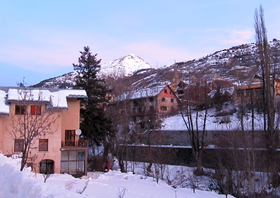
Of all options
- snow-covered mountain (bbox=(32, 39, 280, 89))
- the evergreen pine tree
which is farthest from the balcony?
snow-covered mountain (bbox=(32, 39, 280, 89))

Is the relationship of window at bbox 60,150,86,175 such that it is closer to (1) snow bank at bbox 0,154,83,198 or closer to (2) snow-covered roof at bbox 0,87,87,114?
(2) snow-covered roof at bbox 0,87,87,114

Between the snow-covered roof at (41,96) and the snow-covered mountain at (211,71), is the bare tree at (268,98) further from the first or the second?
the snow-covered mountain at (211,71)

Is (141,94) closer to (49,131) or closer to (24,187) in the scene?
(49,131)

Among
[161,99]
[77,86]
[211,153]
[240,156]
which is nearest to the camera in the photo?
[240,156]

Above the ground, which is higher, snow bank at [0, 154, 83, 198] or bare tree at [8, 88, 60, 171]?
bare tree at [8, 88, 60, 171]

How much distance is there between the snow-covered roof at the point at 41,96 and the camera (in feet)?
73.8

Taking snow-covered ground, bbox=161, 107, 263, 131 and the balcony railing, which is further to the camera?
snow-covered ground, bbox=161, 107, 263, 131

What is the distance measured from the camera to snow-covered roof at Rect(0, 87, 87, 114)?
2250 centimetres

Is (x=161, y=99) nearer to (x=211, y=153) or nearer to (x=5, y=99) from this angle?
(x=211, y=153)

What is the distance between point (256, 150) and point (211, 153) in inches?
296

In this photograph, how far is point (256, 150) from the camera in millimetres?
22391

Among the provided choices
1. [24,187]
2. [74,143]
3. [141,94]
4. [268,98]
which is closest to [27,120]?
[24,187]

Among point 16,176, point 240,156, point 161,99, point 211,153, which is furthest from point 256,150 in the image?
point 161,99

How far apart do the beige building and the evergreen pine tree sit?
3450mm
